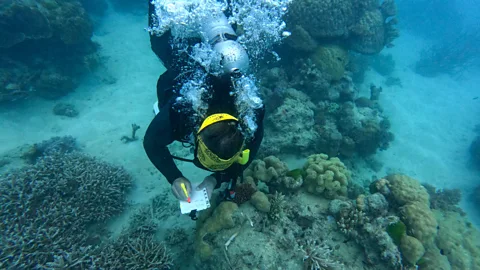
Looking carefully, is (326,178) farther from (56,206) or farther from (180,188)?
(56,206)

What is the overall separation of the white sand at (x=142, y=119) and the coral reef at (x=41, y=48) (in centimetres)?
57

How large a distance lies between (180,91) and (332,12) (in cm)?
874

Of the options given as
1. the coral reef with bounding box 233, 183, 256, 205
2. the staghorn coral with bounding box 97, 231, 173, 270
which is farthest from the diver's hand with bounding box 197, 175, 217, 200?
the staghorn coral with bounding box 97, 231, 173, 270

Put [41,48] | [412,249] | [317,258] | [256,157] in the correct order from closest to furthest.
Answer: [317,258] → [412,249] → [256,157] → [41,48]

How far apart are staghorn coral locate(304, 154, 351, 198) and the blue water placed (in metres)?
0.03

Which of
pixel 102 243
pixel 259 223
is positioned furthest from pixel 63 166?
pixel 259 223

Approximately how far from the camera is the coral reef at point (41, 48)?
345 inches

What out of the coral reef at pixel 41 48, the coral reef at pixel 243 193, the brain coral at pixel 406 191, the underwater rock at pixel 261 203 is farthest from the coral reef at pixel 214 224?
the coral reef at pixel 41 48

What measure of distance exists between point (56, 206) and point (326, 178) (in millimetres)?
5737

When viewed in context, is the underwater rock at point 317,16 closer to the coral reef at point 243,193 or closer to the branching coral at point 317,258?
the coral reef at point 243,193

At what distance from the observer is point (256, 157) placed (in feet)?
21.9

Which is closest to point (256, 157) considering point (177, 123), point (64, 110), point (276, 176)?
point (276, 176)

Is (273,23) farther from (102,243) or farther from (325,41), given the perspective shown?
(102,243)

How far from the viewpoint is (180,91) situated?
10.7 ft
